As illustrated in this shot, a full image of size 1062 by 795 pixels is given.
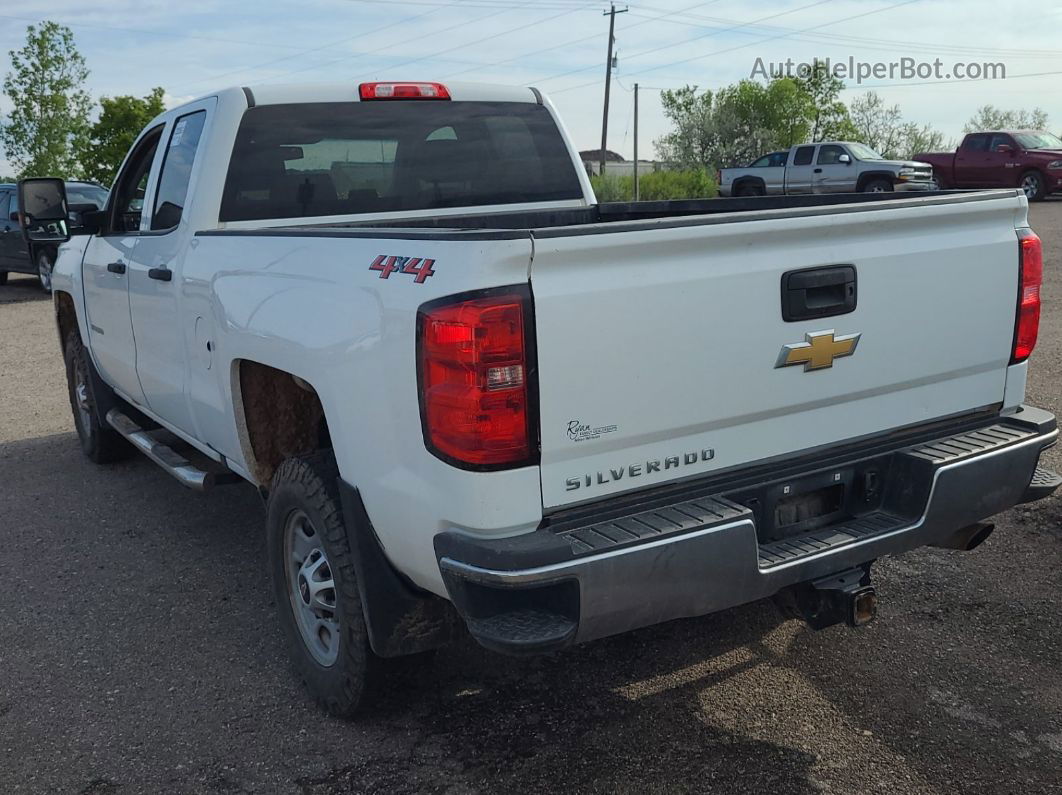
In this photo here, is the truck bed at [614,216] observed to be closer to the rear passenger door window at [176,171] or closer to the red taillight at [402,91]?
the rear passenger door window at [176,171]

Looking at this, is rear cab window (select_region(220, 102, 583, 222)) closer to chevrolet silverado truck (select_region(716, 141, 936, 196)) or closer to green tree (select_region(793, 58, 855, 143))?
chevrolet silverado truck (select_region(716, 141, 936, 196))

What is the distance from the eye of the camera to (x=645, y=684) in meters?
3.68

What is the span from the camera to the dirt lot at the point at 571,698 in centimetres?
316

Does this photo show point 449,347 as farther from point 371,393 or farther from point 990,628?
point 990,628

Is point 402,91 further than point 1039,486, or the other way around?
point 402,91

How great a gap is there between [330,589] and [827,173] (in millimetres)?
26170

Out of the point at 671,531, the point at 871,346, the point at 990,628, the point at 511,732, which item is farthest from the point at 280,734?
the point at 990,628

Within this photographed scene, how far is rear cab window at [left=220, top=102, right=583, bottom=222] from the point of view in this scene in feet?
14.6

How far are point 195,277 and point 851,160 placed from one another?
24678 mm

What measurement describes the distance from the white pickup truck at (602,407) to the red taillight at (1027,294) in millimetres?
14

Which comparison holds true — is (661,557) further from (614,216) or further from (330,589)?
(614,216)

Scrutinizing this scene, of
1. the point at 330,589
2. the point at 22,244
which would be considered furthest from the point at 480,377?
the point at 22,244

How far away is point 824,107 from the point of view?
60125 millimetres

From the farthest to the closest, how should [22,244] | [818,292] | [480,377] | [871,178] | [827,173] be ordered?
[827,173] → [871,178] → [22,244] → [818,292] → [480,377]
